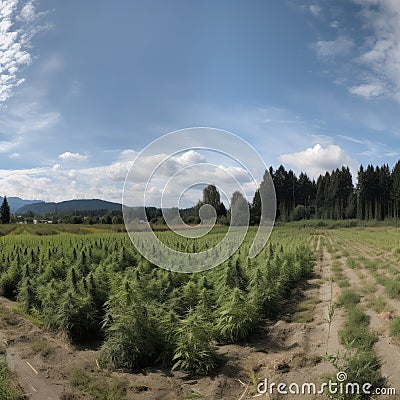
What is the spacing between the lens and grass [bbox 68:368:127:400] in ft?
17.9

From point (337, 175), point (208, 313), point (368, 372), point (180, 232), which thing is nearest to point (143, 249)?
point (180, 232)

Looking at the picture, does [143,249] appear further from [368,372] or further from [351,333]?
[368,372]

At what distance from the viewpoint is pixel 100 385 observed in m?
5.79

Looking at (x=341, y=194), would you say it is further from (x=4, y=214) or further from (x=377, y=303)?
(x=4, y=214)

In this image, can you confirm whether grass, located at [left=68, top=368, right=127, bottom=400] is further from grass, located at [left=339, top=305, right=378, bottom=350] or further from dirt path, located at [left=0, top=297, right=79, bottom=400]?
grass, located at [left=339, top=305, right=378, bottom=350]

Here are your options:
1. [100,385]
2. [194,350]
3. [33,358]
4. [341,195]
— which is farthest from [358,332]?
[341,195]

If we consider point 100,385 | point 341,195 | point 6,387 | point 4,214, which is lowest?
point 100,385

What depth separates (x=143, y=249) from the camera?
1595 cm

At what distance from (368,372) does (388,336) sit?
6.07 ft
